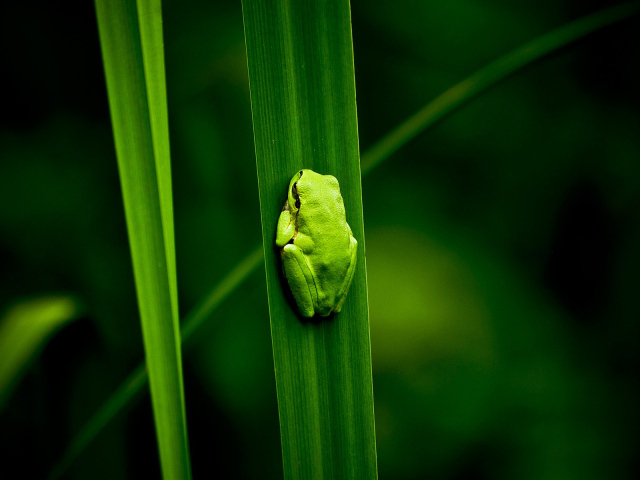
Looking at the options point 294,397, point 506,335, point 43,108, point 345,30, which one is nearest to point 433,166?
point 506,335

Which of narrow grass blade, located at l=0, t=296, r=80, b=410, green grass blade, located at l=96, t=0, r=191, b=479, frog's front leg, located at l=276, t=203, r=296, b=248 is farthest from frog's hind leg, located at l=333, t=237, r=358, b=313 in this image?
narrow grass blade, located at l=0, t=296, r=80, b=410

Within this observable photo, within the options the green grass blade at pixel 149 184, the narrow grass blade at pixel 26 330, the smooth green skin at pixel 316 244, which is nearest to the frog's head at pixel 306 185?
the smooth green skin at pixel 316 244

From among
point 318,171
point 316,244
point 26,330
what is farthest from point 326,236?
point 26,330

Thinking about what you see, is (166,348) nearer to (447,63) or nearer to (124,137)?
(124,137)

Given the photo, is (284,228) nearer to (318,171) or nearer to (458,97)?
(318,171)

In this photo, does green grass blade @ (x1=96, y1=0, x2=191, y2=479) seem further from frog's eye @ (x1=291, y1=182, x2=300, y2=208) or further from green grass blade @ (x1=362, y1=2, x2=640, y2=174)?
green grass blade @ (x1=362, y1=2, x2=640, y2=174)

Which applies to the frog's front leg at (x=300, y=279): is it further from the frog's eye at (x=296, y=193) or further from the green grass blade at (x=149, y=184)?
the green grass blade at (x=149, y=184)
